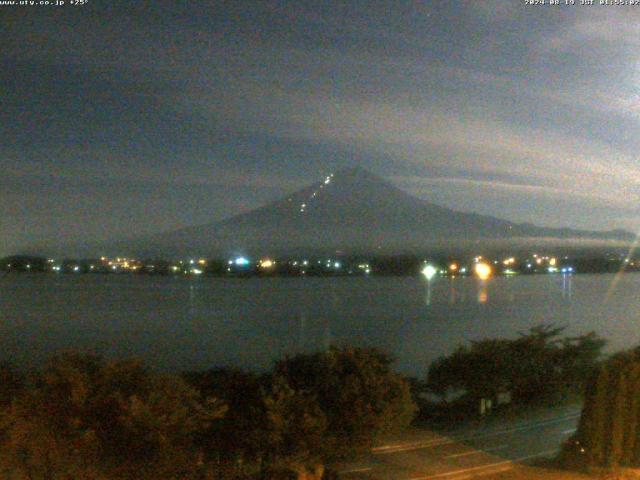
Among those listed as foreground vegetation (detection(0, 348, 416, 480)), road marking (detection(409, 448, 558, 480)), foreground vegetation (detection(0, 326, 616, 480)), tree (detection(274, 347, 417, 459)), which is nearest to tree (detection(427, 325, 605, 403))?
road marking (detection(409, 448, 558, 480))

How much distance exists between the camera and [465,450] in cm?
1148

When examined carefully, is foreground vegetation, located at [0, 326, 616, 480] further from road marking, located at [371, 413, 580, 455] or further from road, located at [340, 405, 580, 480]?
road marking, located at [371, 413, 580, 455]

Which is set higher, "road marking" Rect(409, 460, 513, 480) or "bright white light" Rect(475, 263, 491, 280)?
"bright white light" Rect(475, 263, 491, 280)

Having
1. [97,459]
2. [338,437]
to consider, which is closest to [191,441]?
[97,459]

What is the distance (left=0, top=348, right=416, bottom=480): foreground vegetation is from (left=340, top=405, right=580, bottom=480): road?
1133 millimetres

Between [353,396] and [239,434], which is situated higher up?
[353,396]

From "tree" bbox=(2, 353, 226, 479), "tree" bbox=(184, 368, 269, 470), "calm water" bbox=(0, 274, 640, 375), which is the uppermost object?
"tree" bbox=(2, 353, 226, 479)

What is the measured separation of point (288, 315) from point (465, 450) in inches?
1812

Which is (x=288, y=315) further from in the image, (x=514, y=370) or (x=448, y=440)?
(x=448, y=440)

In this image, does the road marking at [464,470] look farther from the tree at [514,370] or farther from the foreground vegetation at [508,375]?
the tree at [514,370]

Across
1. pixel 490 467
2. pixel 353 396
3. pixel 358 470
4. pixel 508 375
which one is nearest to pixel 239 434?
pixel 353 396

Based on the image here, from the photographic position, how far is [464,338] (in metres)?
41.8

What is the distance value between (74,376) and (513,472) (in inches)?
219

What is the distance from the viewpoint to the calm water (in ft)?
124
